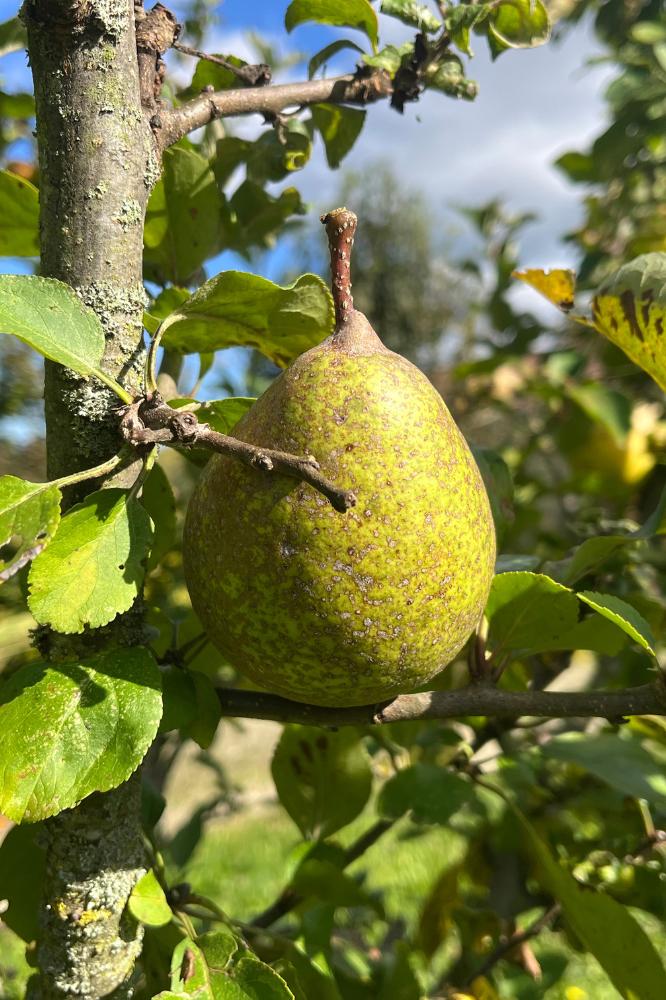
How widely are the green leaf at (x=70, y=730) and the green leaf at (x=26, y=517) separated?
97mm

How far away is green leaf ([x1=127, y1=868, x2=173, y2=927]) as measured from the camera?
61 cm

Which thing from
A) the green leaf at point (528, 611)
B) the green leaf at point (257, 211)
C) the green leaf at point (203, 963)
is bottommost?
the green leaf at point (203, 963)

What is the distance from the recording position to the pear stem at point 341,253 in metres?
0.60

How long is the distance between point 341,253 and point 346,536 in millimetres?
206

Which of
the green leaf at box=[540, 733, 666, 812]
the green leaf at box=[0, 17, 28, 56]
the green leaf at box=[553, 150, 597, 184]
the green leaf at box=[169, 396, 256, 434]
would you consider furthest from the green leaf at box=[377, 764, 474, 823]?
the green leaf at box=[553, 150, 597, 184]

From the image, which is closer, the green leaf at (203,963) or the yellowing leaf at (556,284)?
the green leaf at (203,963)

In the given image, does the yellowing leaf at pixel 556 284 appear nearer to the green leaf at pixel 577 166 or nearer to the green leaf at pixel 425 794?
the green leaf at pixel 425 794

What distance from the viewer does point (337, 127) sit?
895 mm

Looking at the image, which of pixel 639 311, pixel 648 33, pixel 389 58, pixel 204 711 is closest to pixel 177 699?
pixel 204 711

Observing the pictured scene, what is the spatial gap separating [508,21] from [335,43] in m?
0.17

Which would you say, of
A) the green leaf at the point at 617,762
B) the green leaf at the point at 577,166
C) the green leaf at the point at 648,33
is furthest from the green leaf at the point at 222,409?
the green leaf at the point at 577,166

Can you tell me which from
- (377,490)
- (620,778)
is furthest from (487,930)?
(377,490)

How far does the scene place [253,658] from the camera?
0.59m

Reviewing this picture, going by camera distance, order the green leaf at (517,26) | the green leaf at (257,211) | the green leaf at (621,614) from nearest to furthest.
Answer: the green leaf at (621,614) → the green leaf at (517,26) → the green leaf at (257,211)
